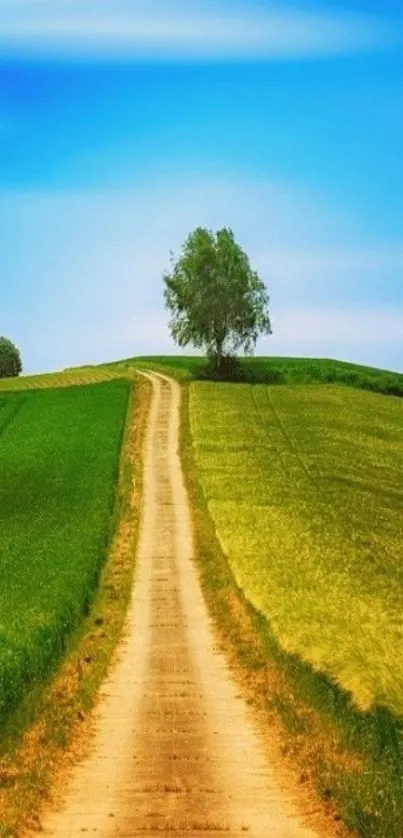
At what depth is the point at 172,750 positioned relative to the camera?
65.3ft

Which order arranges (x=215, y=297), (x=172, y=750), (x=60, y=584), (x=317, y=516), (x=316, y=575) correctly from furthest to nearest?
(x=215, y=297), (x=317, y=516), (x=316, y=575), (x=60, y=584), (x=172, y=750)

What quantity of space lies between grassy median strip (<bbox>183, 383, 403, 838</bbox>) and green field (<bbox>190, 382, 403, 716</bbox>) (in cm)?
8

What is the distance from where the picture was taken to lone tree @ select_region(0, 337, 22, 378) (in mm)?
188500

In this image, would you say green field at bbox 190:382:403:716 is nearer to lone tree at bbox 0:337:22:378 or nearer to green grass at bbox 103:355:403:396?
green grass at bbox 103:355:403:396

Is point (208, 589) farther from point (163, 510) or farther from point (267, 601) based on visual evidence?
point (163, 510)

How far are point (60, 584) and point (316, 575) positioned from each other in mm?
8123

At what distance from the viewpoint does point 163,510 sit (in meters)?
51.6

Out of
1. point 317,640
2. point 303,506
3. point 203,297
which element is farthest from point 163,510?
point 203,297

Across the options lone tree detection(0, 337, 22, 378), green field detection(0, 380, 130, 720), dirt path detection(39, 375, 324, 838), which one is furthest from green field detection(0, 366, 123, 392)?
dirt path detection(39, 375, 324, 838)

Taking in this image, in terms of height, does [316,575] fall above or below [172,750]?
below

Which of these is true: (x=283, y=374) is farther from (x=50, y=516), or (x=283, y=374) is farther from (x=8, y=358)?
(x=8, y=358)

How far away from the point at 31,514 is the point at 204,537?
26.5 ft

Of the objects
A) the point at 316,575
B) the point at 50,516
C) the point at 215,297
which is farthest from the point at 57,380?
the point at 316,575

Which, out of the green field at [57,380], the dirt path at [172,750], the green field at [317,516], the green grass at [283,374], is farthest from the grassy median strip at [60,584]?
the green grass at [283,374]
